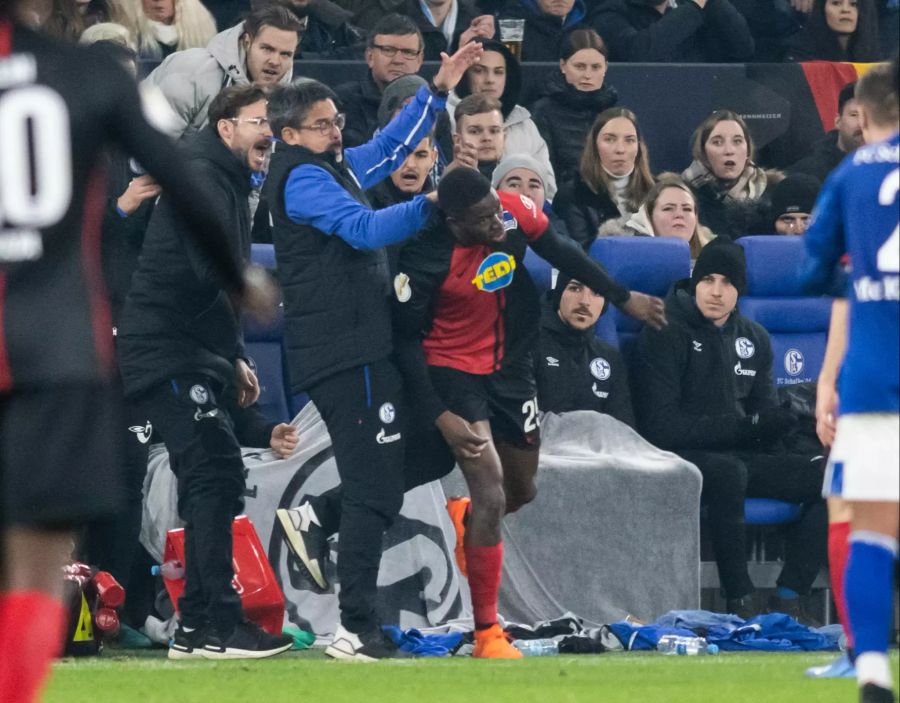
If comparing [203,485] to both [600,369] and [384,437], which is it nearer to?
[384,437]

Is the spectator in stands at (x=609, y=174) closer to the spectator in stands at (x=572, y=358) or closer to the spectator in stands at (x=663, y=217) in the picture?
the spectator in stands at (x=663, y=217)

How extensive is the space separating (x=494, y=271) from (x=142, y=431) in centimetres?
178

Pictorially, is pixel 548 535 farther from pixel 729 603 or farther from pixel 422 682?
pixel 422 682

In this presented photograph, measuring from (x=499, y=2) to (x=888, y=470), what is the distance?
761cm

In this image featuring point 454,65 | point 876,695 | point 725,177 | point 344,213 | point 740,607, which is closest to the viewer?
point 876,695

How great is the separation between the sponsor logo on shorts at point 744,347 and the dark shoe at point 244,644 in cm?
325

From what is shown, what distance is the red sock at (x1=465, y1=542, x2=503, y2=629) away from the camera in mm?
7816

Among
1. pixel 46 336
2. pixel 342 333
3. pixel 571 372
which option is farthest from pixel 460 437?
pixel 46 336

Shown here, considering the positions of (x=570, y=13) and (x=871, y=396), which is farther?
(x=570, y=13)

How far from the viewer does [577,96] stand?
35.9 ft

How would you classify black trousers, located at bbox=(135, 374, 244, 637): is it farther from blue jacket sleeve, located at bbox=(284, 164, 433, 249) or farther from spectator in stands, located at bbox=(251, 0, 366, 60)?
spectator in stands, located at bbox=(251, 0, 366, 60)

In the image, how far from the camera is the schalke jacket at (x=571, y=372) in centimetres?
941

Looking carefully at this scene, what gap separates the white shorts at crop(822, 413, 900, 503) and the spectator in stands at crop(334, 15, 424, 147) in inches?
208

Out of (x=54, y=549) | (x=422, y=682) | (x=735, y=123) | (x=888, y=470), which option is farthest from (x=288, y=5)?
(x=54, y=549)
